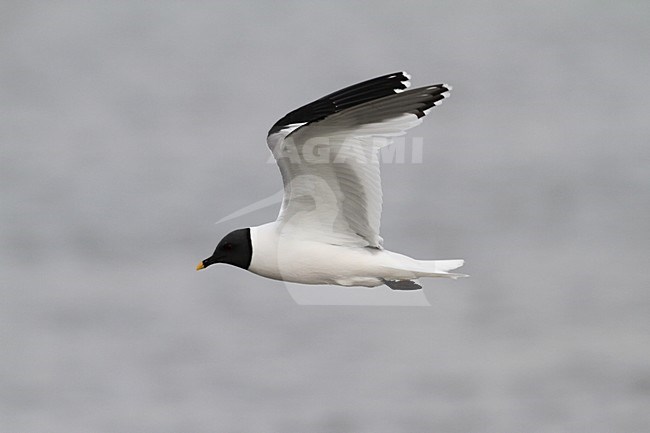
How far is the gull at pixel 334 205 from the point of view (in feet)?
20.1

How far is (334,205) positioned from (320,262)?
0.31m

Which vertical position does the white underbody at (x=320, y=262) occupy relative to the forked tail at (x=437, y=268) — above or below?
above

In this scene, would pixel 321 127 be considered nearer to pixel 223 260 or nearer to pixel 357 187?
pixel 357 187

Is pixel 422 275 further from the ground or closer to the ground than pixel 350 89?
closer to the ground

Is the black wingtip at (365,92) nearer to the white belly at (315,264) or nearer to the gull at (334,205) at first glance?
the gull at (334,205)

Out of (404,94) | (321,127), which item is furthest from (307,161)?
(404,94)

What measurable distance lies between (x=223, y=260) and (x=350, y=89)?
1.32 meters

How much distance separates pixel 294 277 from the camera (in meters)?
6.46

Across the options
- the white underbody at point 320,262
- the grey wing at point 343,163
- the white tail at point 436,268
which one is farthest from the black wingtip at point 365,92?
the white tail at point 436,268

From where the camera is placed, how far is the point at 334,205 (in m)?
6.55

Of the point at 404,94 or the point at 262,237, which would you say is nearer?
the point at 404,94

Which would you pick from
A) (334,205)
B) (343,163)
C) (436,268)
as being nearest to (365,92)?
(343,163)

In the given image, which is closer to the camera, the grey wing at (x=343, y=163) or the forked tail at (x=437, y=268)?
the grey wing at (x=343, y=163)

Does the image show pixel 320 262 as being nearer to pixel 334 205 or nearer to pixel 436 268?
pixel 334 205
